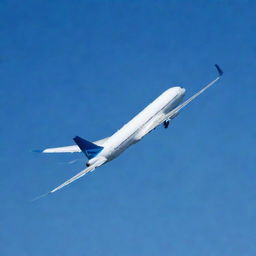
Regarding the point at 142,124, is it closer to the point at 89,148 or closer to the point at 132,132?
the point at 132,132

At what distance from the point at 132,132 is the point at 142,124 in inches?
216

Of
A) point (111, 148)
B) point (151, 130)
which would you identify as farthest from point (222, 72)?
point (111, 148)

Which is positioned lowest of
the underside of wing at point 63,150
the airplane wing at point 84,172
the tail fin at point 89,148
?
the airplane wing at point 84,172

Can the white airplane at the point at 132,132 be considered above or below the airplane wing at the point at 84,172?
→ above

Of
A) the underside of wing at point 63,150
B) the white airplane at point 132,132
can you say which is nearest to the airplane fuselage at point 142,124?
the white airplane at point 132,132

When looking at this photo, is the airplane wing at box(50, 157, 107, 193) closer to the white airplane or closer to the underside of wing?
the white airplane

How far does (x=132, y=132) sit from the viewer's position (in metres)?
133

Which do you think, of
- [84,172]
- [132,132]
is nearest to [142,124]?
[132,132]

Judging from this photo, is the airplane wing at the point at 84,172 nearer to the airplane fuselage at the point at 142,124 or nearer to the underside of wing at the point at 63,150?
the airplane fuselage at the point at 142,124

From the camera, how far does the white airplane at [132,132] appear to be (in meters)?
125

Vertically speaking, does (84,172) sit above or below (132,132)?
below

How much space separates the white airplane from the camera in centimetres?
12531

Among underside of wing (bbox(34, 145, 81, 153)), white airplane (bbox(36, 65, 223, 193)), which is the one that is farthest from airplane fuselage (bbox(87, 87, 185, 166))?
underside of wing (bbox(34, 145, 81, 153))

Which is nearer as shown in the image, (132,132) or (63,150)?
(132,132)
